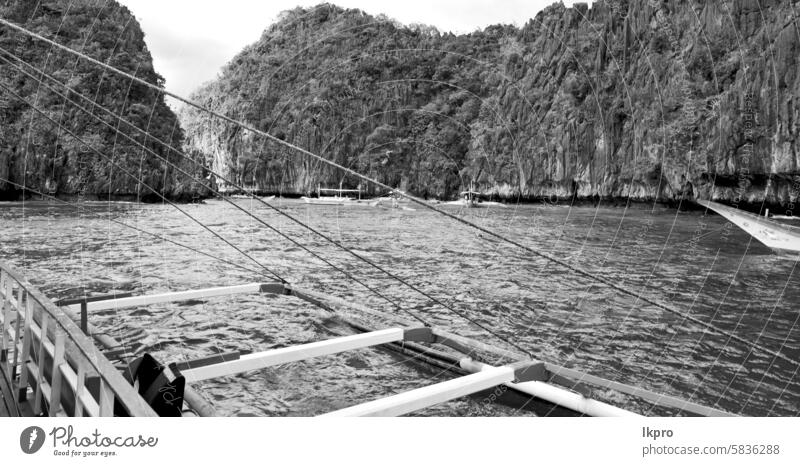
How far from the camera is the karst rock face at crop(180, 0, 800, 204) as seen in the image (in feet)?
28.2

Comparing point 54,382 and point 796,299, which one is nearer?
point 54,382

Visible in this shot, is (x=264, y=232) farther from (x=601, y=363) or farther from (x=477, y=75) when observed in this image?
(x=601, y=363)

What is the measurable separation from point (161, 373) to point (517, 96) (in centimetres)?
1885

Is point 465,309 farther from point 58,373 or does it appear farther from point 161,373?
point 58,373

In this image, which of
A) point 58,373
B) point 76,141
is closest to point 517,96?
point 76,141

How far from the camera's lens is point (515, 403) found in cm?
364

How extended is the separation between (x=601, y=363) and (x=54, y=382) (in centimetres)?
447

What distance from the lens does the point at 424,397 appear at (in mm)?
2828

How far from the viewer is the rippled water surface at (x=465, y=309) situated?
4.10 metres

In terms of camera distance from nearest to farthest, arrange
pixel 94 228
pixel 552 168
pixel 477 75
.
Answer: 1. pixel 477 75
2. pixel 94 228
3. pixel 552 168
